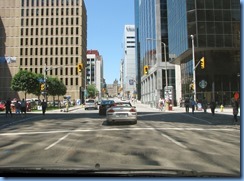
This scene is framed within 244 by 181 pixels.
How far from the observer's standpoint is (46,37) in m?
102

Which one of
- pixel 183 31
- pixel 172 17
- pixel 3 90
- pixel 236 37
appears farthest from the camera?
pixel 3 90

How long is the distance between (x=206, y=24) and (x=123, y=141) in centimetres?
3777

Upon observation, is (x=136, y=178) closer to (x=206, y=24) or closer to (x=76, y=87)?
(x=206, y=24)

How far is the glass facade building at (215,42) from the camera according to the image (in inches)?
1732

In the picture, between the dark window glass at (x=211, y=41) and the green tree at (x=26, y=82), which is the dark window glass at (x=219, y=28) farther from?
the green tree at (x=26, y=82)

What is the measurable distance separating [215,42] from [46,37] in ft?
233

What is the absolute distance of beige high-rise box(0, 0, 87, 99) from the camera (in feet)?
329

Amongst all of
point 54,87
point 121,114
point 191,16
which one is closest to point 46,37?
point 54,87

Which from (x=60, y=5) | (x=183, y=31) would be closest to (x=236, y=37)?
(x=183, y=31)

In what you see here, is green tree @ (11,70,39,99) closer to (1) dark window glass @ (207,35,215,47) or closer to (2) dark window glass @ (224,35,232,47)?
(1) dark window glass @ (207,35,215,47)

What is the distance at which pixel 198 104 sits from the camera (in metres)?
36.4

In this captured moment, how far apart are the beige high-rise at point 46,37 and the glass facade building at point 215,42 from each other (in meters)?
59.8

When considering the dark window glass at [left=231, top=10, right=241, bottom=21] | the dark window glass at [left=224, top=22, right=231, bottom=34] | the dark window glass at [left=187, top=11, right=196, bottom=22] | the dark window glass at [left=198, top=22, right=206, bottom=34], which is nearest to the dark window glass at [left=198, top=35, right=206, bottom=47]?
the dark window glass at [left=198, top=22, right=206, bottom=34]

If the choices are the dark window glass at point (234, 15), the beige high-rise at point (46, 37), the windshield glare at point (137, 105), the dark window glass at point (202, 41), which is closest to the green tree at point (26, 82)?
the windshield glare at point (137, 105)
